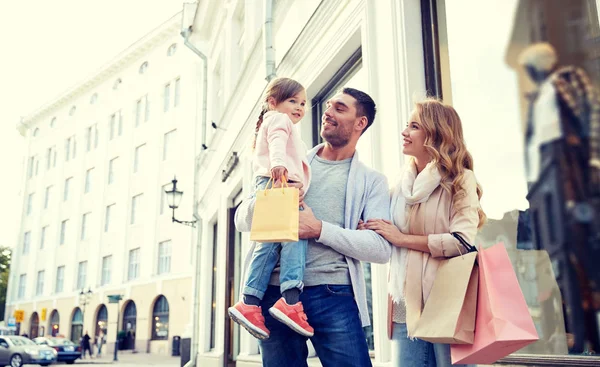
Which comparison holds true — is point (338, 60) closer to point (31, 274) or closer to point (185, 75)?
point (185, 75)

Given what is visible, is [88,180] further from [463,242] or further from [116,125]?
[463,242]

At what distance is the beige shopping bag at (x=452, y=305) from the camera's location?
6.96ft

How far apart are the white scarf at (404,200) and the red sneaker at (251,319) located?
635 millimetres

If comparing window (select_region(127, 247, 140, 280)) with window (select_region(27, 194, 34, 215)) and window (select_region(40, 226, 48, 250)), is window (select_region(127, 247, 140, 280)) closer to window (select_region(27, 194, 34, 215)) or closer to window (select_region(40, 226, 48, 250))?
window (select_region(40, 226, 48, 250))

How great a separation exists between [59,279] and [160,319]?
12.2 metres

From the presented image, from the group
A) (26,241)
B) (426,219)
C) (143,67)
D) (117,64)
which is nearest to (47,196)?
(26,241)

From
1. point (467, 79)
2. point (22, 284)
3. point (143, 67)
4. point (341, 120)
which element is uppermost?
point (143, 67)

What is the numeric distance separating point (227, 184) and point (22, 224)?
41.3m

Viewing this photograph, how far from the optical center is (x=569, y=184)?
4316 mm

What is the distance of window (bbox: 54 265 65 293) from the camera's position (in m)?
39.8

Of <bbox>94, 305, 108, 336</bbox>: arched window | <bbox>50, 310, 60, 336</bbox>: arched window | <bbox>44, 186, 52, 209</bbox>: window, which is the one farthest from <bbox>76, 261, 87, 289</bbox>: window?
<bbox>44, 186, 52, 209</bbox>: window

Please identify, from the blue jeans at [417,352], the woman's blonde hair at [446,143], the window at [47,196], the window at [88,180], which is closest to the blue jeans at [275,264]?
the blue jeans at [417,352]

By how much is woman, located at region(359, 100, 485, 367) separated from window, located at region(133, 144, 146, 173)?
3495 centimetres

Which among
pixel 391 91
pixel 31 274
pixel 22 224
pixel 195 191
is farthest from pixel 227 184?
pixel 22 224
